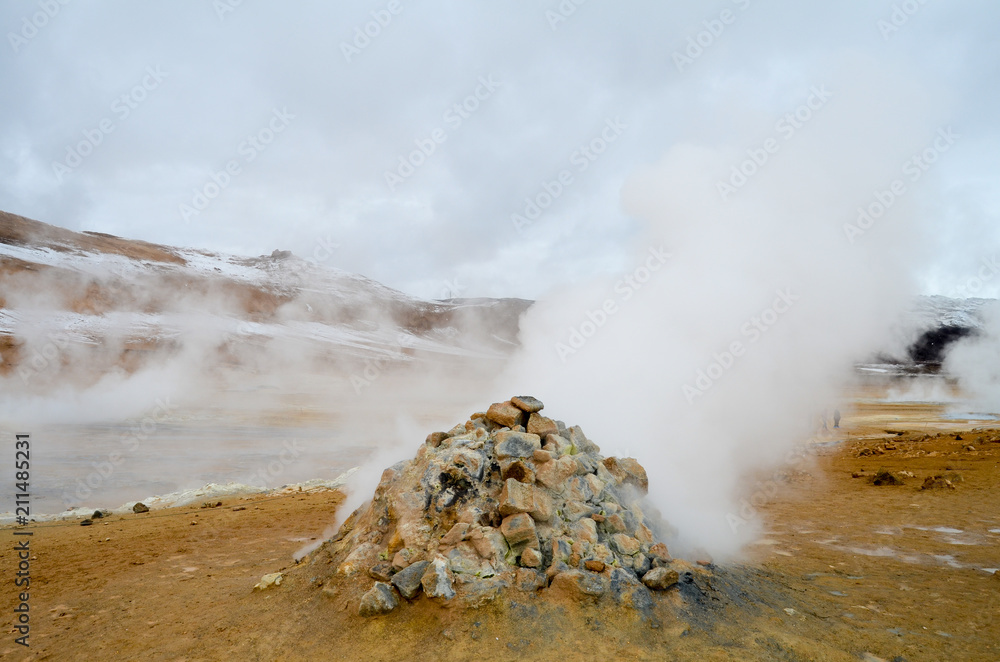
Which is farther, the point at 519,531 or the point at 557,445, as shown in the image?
the point at 557,445

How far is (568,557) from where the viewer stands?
169 inches

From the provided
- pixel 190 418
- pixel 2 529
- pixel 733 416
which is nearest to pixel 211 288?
pixel 190 418

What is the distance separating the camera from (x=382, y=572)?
171 inches

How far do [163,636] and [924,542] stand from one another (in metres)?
8.43

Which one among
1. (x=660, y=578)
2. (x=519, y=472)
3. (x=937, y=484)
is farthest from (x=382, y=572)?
(x=937, y=484)

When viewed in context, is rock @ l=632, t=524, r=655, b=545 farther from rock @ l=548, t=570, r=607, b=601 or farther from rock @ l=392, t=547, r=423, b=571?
rock @ l=392, t=547, r=423, b=571

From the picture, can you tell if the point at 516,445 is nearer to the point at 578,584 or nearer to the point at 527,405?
the point at 527,405

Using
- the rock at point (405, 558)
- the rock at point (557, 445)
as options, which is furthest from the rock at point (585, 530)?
the rock at point (405, 558)

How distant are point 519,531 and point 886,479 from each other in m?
9.20

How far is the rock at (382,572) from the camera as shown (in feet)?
14.1

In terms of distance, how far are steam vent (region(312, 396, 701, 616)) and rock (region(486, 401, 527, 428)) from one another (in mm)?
11

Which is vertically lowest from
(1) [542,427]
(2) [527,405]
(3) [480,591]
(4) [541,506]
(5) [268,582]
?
(5) [268,582]

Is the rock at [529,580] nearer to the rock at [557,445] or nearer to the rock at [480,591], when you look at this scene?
the rock at [480,591]

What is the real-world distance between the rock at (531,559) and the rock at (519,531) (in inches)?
3.5
